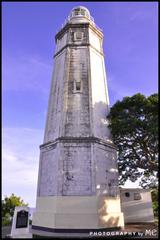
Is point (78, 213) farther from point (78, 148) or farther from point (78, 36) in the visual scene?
point (78, 36)

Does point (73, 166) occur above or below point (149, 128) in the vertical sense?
below

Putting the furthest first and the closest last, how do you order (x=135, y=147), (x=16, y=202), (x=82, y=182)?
(x=16, y=202) → (x=135, y=147) → (x=82, y=182)

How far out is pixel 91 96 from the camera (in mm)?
18453

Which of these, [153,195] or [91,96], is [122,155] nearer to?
[91,96]

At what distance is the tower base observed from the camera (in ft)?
48.0

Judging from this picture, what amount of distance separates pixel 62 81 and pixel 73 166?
744 centimetres

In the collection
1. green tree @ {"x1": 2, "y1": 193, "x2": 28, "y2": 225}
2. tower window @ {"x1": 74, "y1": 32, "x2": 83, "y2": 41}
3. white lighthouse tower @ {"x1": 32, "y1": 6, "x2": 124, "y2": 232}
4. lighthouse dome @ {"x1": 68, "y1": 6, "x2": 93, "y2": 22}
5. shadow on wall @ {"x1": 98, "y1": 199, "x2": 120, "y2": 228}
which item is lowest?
green tree @ {"x1": 2, "y1": 193, "x2": 28, "y2": 225}

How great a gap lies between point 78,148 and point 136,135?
4430 millimetres

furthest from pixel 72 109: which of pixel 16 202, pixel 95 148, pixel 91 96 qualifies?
pixel 16 202

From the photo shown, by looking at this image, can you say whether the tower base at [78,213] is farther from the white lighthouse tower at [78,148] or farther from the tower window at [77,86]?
the tower window at [77,86]

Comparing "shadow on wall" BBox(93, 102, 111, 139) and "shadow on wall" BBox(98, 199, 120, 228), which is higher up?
"shadow on wall" BBox(93, 102, 111, 139)

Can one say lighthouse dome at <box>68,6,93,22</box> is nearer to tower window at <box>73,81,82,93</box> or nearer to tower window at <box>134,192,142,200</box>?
tower window at <box>73,81,82,93</box>

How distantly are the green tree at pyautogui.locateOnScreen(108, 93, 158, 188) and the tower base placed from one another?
3.72 metres

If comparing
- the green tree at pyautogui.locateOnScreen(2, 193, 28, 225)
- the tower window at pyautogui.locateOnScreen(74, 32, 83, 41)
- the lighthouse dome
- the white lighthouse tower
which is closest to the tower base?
the white lighthouse tower
